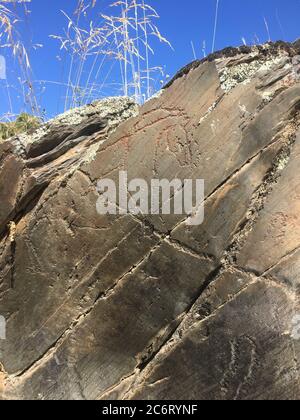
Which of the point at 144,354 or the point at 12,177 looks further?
the point at 12,177

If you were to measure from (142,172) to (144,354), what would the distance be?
0.84 meters

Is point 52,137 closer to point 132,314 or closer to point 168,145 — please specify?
point 168,145

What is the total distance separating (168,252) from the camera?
8.48ft

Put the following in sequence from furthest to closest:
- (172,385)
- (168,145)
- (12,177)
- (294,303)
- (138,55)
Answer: (138,55) < (12,177) < (168,145) < (172,385) < (294,303)

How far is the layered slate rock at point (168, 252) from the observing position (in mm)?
2383

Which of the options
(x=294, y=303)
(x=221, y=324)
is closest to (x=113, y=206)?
(x=221, y=324)

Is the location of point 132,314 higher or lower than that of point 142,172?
lower

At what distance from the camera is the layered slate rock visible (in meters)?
2.38

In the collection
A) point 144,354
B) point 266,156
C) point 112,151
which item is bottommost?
point 144,354

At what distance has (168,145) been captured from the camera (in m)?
2.66

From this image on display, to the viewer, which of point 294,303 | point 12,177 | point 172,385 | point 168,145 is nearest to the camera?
point 294,303

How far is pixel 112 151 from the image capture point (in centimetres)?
277

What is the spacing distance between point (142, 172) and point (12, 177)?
71 centimetres

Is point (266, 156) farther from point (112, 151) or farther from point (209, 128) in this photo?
point (112, 151)
